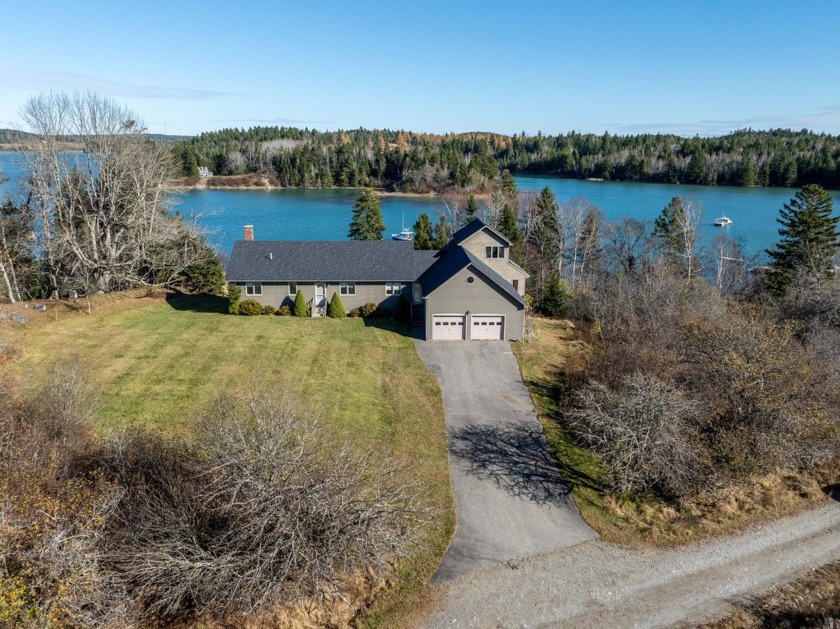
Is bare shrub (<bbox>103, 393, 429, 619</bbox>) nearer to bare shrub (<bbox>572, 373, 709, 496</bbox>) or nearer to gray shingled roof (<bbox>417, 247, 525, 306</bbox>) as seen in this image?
bare shrub (<bbox>572, 373, 709, 496</bbox>)

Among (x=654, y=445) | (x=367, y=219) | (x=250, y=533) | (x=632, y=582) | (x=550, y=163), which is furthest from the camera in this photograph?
(x=550, y=163)

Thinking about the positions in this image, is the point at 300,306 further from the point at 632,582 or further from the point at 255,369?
the point at 632,582

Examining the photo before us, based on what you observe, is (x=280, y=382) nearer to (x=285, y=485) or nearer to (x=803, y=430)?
(x=285, y=485)

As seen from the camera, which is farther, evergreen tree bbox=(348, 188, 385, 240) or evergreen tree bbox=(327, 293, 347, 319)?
evergreen tree bbox=(348, 188, 385, 240)

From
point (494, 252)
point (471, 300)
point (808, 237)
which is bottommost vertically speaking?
point (471, 300)

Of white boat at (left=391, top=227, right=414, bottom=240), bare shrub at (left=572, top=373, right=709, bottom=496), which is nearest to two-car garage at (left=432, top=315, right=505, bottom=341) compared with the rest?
bare shrub at (left=572, top=373, right=709, bottom=496)

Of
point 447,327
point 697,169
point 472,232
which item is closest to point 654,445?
point 447,327
